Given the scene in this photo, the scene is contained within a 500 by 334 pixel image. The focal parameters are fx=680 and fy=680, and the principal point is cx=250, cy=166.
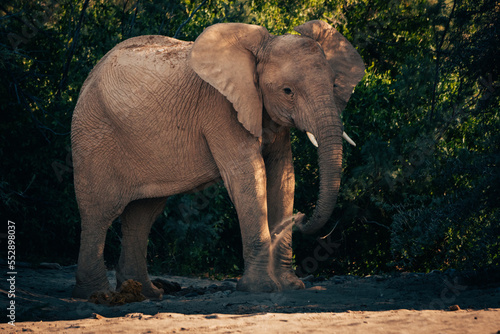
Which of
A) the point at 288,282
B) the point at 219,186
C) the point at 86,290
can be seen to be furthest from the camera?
the point at 219,186

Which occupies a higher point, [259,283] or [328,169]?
[328,169]

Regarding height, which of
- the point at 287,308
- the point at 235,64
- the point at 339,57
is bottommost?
the point at 287,308

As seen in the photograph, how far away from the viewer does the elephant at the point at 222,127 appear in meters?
6.77

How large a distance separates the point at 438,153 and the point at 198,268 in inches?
155

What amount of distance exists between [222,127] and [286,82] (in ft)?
2.63

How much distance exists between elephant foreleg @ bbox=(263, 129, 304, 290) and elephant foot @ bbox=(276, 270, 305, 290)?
59 millimetres

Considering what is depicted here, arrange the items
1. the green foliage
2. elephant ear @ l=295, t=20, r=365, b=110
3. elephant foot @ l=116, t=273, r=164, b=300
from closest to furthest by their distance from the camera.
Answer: elephant ear @ l=295, t=20, r=365, b=110 < elephant foot @ l=116, t=273, r=164, b=300 < the green foliage

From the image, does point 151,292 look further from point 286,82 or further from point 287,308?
point 286,82

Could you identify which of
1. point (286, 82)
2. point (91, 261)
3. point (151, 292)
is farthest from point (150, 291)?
point (286, 82)

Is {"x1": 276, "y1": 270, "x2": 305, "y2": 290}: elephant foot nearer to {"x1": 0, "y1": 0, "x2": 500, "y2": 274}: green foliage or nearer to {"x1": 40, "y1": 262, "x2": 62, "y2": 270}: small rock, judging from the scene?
{"x1": 0, "y1": 0, "x2": 500, "y2": 274}: green foliage

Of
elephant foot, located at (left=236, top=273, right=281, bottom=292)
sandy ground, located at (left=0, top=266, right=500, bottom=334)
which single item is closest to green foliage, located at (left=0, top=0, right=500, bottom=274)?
sandy ground, located at (left=0, top=266, right=500, bottom=334)

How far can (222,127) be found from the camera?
6.98 meters

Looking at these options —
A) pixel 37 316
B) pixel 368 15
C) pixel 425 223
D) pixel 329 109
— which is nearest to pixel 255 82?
pixel 329 109

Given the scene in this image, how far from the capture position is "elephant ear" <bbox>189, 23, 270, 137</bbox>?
6.79m
